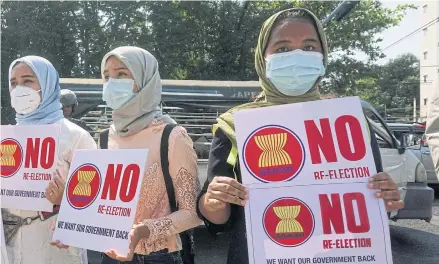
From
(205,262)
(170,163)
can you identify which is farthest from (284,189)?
(205,262)

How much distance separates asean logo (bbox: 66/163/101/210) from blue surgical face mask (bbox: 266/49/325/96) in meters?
0.84

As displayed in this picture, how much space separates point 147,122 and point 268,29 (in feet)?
2.21

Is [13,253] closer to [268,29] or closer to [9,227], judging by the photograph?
[9,227]

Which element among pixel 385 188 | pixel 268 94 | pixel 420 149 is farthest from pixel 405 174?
pixel 385 188

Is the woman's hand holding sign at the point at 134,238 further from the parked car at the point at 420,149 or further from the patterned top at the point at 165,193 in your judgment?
the parked car at the point at 420,149

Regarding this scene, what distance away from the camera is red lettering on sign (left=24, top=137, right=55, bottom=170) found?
2.27 m

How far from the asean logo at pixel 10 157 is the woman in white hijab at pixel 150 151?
1.75ft

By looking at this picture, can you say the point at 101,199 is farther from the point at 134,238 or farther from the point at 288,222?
the point at 288,222

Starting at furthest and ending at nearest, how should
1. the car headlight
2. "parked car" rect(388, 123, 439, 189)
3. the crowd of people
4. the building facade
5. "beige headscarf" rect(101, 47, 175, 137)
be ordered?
1. the building facade
2. "parked car" rect(388, 123, 439, 189)
3. the car headlight
4. "beige headscarf" rect(101, 47, 175, 137)
5. the crowd of people

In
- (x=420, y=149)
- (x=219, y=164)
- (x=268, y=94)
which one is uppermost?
(x=268, y=94)

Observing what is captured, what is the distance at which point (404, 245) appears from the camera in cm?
641

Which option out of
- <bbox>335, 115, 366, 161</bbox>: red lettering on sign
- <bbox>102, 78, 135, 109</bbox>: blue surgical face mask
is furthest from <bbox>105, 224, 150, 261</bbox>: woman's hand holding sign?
<bbox>335, 115, 366, 161</bbox>: red lettering on sign

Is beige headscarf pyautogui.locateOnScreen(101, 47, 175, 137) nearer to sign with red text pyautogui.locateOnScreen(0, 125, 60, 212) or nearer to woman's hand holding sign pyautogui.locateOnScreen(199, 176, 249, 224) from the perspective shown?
sign with red text pyautogui.locateOnScreen(0, 125, 60, 212)

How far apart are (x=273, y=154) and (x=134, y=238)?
0.64 metres
